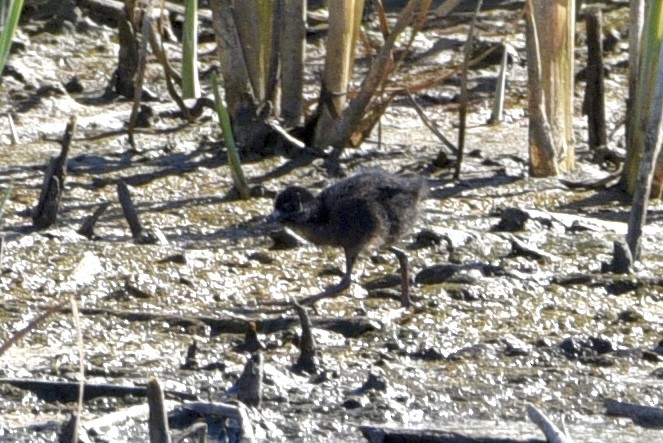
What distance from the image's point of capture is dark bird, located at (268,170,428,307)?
6988mm

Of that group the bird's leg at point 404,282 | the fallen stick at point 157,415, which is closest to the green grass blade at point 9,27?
the fallen stick at point 157,415

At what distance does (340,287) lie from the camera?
6910mm

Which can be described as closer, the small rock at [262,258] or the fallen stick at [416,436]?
the fallen stick at [416,436]

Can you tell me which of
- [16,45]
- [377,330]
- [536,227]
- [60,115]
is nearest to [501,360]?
[377,330]

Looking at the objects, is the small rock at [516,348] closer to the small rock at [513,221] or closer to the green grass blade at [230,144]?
the small rock at [513,221]

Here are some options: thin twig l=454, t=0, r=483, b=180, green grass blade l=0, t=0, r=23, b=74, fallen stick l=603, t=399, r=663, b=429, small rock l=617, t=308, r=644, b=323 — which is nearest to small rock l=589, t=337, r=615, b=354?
small rock l=617, t=308, r=644, b=323

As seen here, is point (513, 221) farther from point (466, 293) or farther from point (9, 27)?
point (9, 27)

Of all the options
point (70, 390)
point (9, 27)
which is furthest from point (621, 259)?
point (9, 27)

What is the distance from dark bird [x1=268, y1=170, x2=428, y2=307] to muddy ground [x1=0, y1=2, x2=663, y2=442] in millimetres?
198

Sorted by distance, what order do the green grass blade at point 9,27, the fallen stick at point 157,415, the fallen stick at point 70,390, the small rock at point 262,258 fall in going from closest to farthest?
1. the fallen stick at point 157,415
2. the green grass blade at point 9,27
3. the fallen stick at point 70,390
4. the small rock at point 262,258

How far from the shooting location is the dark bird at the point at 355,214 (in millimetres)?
6988

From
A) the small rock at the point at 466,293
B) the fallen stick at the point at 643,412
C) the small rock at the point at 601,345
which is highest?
the fallen stick at the point at 643,412

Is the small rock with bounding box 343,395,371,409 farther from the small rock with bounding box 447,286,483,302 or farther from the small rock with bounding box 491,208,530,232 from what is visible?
the small rock with bounding box 491,208,530,232

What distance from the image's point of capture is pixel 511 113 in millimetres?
10641
